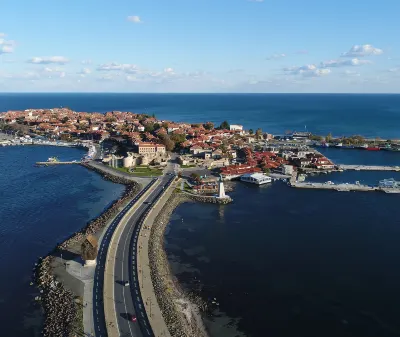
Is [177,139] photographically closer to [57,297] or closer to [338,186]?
[338,186]

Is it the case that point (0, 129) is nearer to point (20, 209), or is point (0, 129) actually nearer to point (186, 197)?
point (20, 209)

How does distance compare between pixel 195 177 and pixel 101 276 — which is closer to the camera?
pixel 101 276

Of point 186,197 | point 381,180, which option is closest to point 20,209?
point 186,197

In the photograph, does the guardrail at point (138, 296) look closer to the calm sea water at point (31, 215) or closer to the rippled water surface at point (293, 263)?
the rippled water surface at point (293, 263)

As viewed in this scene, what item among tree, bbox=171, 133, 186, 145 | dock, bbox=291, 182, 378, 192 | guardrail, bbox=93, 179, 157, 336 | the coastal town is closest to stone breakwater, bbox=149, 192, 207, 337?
guardrail, bbox=93, 179, 157, 336

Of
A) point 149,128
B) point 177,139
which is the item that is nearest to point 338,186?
point 177,139

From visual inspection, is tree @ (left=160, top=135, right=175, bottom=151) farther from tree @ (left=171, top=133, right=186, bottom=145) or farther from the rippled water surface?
the rippled water surface
